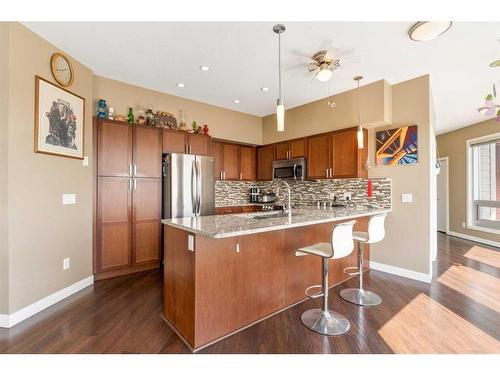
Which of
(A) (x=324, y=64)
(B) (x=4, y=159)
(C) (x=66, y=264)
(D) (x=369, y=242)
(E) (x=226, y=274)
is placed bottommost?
(C) (x=66, y=264)

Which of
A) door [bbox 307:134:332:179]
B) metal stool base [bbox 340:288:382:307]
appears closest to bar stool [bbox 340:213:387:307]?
metal stool base [bbox 340:288:382:307]

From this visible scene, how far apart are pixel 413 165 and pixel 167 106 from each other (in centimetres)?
387

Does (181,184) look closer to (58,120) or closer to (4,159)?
(58,120)

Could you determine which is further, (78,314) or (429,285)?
(429,285)

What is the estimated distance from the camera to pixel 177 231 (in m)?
2.09

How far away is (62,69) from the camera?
2.72 metres

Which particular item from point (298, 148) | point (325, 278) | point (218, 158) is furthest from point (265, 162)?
point (325, 278)

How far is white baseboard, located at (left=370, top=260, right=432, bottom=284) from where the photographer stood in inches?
127

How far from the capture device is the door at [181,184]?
3709 millimetres

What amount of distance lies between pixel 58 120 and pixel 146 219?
164 cm

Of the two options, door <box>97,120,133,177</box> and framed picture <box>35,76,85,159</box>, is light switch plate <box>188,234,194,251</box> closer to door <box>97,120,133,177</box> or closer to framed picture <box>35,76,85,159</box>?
framed picture <box>35,76,85,159</box>

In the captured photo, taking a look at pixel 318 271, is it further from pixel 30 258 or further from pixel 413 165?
pixel 30 258

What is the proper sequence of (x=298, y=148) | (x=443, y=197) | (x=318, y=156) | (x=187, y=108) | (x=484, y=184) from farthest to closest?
(x=443, y=197)
(x=484, y=184)
(x=298, y=148)
(x=187, y=108)
(x=318, y=156)
